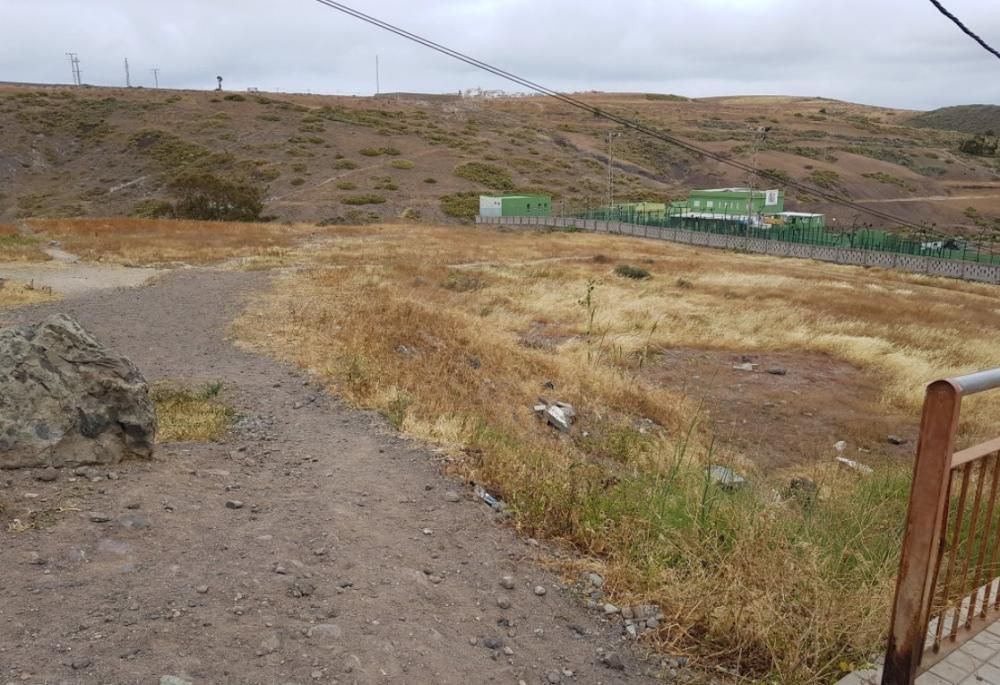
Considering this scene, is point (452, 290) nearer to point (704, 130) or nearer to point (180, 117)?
point (180, 117)

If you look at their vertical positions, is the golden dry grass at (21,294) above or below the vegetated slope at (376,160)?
below

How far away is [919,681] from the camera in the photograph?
123 inches

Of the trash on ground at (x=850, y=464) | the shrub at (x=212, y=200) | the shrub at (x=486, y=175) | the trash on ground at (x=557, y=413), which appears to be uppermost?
the shrub at (x=486, y=175)

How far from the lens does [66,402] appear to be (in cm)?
516

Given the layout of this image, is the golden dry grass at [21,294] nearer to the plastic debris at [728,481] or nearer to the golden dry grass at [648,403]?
the golden dry grass at [648,403]

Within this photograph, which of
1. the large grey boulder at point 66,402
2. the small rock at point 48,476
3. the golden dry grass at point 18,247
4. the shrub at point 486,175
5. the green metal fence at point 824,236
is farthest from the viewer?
the shrub at point 486,175

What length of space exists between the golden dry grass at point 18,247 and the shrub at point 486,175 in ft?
152

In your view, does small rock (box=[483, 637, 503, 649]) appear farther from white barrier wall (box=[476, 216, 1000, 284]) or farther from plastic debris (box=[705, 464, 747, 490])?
white barrier wall (box=[476, 216, 1000, 284])

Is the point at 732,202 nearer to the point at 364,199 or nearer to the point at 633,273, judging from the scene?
the point at 364,199

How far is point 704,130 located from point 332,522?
132 metres

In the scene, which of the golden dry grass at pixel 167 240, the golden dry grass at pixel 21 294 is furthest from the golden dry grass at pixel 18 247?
the golden dry grass at pixel 21 294

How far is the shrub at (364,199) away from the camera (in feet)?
189

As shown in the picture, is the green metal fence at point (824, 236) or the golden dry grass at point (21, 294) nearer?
the golden dry grass at point (21, 294)

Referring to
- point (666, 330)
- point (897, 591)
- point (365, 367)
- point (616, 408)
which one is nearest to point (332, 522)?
point (897, 591)
